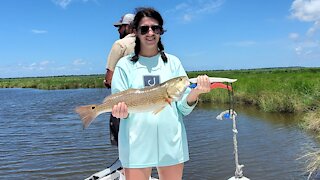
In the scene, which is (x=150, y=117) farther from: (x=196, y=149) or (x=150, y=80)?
(x=196, y=149)

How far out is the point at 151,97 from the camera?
279cm

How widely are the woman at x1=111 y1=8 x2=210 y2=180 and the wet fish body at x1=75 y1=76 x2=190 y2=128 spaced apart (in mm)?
81

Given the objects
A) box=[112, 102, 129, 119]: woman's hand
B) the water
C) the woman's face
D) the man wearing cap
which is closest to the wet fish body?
box=[112, 102, 129, 119]: woman's hand

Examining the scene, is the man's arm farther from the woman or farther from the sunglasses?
the sunglasses

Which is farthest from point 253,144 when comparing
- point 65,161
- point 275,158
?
point 65,161

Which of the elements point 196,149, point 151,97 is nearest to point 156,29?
point 151,97

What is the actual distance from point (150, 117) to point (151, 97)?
18cm

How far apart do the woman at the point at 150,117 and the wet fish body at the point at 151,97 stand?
0.27 ft

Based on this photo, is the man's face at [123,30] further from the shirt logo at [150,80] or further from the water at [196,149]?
the water at [196,149]

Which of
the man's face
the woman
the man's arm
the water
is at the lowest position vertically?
the water

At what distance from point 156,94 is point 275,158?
320 inches

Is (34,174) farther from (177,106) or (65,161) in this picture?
(177,106)

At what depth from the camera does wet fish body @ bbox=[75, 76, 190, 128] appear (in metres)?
2.74

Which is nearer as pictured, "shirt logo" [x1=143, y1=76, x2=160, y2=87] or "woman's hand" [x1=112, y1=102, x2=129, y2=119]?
"woman's hand" [x1=112, y1=102, x2=129, y2=119]
